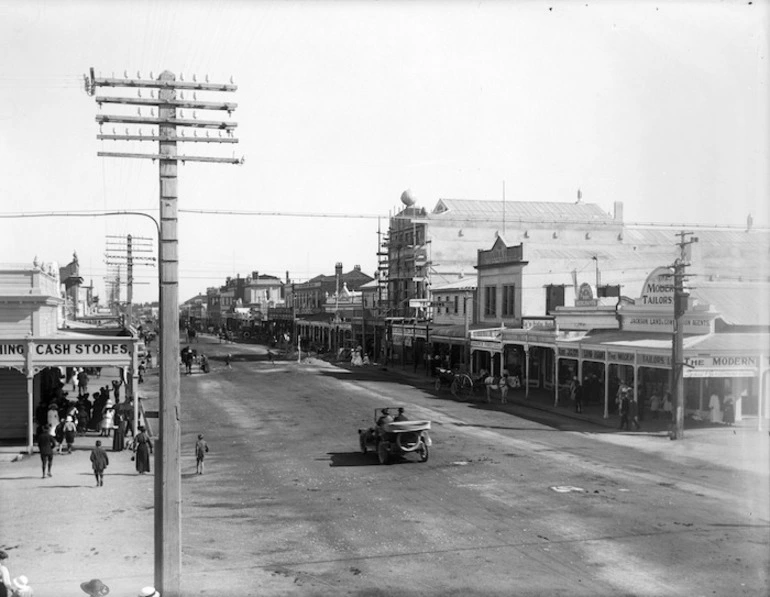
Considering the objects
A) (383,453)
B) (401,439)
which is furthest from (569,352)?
(383,453)

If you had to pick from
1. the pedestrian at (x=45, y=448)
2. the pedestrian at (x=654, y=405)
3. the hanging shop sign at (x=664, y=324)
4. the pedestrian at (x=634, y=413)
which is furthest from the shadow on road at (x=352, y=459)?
the hanging shop sign at (x=664, y=324)

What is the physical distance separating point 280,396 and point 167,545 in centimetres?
2592

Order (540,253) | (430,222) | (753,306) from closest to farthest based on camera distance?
(753,306) < (540,253) < (430,222)

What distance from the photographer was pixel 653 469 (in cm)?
1908

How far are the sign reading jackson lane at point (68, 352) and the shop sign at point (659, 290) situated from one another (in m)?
19.9

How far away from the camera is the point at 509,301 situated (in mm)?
45125

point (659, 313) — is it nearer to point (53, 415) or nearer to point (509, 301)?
point (509, 301)

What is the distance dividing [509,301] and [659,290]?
50.4ft

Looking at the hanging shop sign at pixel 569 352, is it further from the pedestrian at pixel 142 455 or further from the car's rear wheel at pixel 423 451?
the pedestrian at pixel 142 455

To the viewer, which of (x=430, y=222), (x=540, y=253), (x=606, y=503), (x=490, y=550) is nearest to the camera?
(x=490, y=550)

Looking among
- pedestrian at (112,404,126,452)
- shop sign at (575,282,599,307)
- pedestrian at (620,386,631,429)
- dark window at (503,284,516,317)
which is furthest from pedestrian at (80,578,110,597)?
dark window at (503,284,516,317)

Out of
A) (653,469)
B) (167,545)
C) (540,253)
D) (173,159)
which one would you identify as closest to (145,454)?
(167,545)

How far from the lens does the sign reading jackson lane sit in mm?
22891

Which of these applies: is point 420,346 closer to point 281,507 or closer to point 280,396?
point 280,396
